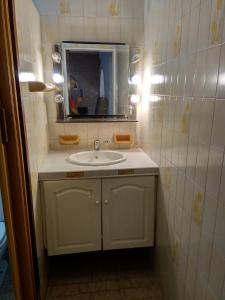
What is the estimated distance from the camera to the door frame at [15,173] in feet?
3.10

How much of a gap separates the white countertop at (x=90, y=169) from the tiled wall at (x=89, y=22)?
0.55 meters

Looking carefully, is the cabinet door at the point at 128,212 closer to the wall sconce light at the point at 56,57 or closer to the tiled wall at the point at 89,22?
the tiled wall at the point at 89,22

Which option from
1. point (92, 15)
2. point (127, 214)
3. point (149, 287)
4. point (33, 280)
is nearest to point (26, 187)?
point (33, 280)

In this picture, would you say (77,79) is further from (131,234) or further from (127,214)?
(131,234)

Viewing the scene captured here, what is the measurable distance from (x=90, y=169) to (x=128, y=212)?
432mm

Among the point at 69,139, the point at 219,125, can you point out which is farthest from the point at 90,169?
the point at 219,125

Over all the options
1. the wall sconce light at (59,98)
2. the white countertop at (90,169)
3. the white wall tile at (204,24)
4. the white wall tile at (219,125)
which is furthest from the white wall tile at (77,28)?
the white wall tile at (219,125)

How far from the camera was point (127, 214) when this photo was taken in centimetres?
168

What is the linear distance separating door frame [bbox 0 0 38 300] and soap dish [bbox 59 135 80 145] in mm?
881

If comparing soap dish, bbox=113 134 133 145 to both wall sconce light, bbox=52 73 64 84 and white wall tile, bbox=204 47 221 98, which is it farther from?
white wall tile, bbox=204 47 221 98

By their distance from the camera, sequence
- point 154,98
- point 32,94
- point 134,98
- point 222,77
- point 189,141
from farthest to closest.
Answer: point 134,98
point 154,98
point 32,94
point 189,141
point 222,77

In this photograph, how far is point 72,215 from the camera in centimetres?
162

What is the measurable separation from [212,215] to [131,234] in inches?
35.3

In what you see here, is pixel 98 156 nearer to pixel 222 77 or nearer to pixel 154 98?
pixel 154 98
